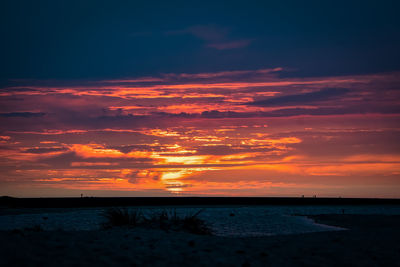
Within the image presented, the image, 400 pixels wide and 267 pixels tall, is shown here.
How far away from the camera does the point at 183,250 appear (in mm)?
13766

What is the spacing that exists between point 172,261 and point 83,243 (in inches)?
126

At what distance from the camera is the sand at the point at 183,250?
11.9 meters

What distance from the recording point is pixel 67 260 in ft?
38.0

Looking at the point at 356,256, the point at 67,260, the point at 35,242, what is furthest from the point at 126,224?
the point at 356,256

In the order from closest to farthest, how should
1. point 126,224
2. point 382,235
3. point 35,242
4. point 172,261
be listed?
point 172,261
point 35,242
point 382,235
point 126,224

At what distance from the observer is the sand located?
11930 mm

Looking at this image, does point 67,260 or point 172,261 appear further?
point 172,261

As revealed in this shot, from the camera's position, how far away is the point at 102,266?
1143cm

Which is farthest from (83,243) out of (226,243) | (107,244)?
(226,243)

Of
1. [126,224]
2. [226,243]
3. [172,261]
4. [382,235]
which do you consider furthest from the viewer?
[126,224]

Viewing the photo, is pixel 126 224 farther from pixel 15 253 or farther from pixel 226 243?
pixel 15 253

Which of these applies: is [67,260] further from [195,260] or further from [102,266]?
[195,260]

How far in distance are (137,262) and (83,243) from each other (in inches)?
103

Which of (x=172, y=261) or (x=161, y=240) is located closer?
(x=172, y=261)
